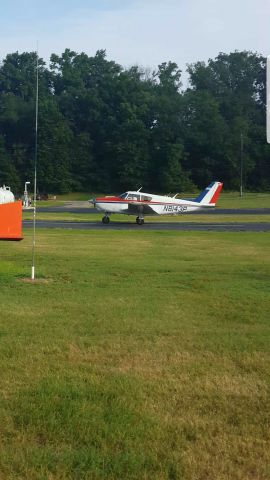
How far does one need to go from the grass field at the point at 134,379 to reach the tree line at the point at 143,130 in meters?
75.3

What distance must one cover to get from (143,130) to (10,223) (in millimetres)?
81453

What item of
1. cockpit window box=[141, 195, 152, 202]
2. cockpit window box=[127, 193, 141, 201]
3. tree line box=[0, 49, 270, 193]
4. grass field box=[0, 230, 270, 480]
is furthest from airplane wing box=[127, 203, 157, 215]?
tree line box=[0, 49, 270, 193]

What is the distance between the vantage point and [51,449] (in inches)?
148

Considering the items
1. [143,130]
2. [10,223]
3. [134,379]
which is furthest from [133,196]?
[143,130]

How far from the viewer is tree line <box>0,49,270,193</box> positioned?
282 feet

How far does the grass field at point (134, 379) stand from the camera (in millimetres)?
3648

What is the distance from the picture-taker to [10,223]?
10.6 meters

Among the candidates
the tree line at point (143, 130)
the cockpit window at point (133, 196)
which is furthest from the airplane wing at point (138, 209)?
the tree line at point (143, 130)

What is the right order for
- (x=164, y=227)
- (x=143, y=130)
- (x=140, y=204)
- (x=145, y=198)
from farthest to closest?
(x=143, y=130) < (x=145, y=198) < (x=140, y=204) < (x=164, y=227)

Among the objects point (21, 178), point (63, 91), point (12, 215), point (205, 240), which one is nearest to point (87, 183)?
point (21, 178)

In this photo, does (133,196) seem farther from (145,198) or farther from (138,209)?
(138,209)

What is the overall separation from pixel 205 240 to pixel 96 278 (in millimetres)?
10434

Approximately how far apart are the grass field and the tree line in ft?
247

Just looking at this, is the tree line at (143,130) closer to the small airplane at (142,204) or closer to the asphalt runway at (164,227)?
the small airplane at (142,204)
